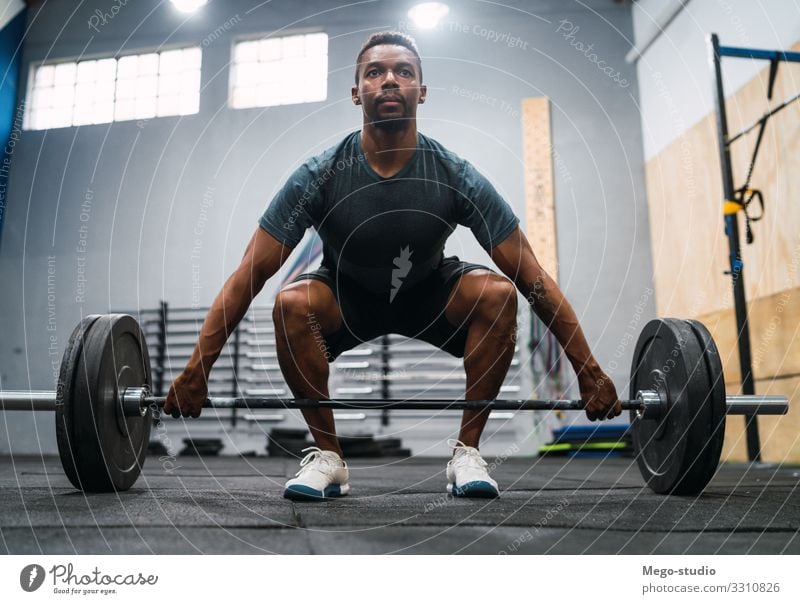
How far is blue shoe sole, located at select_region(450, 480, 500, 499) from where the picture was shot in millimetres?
1275

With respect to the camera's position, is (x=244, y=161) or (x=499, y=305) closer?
(x=499, y=305)

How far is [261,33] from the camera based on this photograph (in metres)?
1.75

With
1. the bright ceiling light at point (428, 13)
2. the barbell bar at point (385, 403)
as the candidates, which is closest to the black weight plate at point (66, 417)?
the barbell bar at point (385, 403)

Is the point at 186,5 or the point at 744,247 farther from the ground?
the point at 186,5

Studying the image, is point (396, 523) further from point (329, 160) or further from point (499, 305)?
point (329, 160)

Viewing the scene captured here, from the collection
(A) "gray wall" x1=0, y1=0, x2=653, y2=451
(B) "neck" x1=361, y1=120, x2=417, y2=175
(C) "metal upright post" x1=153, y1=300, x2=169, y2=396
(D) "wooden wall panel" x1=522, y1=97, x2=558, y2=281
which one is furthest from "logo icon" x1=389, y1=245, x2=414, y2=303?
(C) "metal upright post" x1=153, y1=300, x2=169, y2=396

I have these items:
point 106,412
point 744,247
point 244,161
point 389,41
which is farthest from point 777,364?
point 106,412

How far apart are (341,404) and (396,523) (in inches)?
12.9

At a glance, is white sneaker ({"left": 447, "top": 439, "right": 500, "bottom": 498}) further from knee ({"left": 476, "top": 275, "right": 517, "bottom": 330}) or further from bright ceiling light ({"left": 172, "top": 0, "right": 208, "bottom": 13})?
bright ceiling light ({"left": 172, "top": 0, "right": 208, "bottom": 13})

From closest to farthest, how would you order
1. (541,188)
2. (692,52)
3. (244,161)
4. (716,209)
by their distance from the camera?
(244,161) → (692,52) → (716,209) → (541,188)
